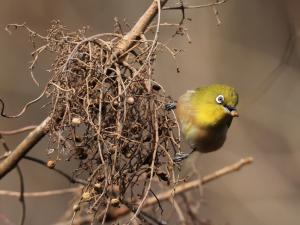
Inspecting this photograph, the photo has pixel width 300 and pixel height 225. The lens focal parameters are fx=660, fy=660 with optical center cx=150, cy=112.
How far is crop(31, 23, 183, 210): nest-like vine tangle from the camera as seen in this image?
2.07m

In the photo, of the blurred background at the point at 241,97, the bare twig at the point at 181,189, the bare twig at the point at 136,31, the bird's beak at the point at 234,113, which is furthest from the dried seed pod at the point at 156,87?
the blurred background at the point at 241,97

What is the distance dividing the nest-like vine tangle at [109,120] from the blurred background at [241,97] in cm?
413

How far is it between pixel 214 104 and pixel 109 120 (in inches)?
50.4

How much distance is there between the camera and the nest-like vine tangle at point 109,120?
2068mm

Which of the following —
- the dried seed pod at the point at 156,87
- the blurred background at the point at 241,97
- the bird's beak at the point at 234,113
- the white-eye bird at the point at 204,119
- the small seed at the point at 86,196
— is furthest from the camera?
the blurred background at the point at 241,97

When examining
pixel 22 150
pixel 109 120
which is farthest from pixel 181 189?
pixel 109 120

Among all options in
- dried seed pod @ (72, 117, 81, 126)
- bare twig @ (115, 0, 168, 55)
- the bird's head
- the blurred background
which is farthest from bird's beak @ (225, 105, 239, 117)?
the blurred background

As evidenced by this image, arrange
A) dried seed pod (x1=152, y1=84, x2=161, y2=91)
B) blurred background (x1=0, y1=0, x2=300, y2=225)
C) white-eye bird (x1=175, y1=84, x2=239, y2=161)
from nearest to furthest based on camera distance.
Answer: dried seed pod (x1=152, y1=84, x2=161, y2=91) → white-eye bird (x1=175, y1=84, x2=239, y2=161) → blurred background (x1=0, y1=0, x2=300, y2=225)

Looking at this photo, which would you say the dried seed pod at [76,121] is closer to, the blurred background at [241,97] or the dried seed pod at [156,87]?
the dried seed pod at [156,87]

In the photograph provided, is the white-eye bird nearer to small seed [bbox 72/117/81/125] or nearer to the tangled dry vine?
the tangled dry vine

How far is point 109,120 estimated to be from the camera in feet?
7.00

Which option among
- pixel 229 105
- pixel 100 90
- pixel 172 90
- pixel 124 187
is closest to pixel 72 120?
pixel 100 90

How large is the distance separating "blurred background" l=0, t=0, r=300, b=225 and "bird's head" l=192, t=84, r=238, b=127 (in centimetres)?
293

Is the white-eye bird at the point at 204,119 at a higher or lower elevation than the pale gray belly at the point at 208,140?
higher
